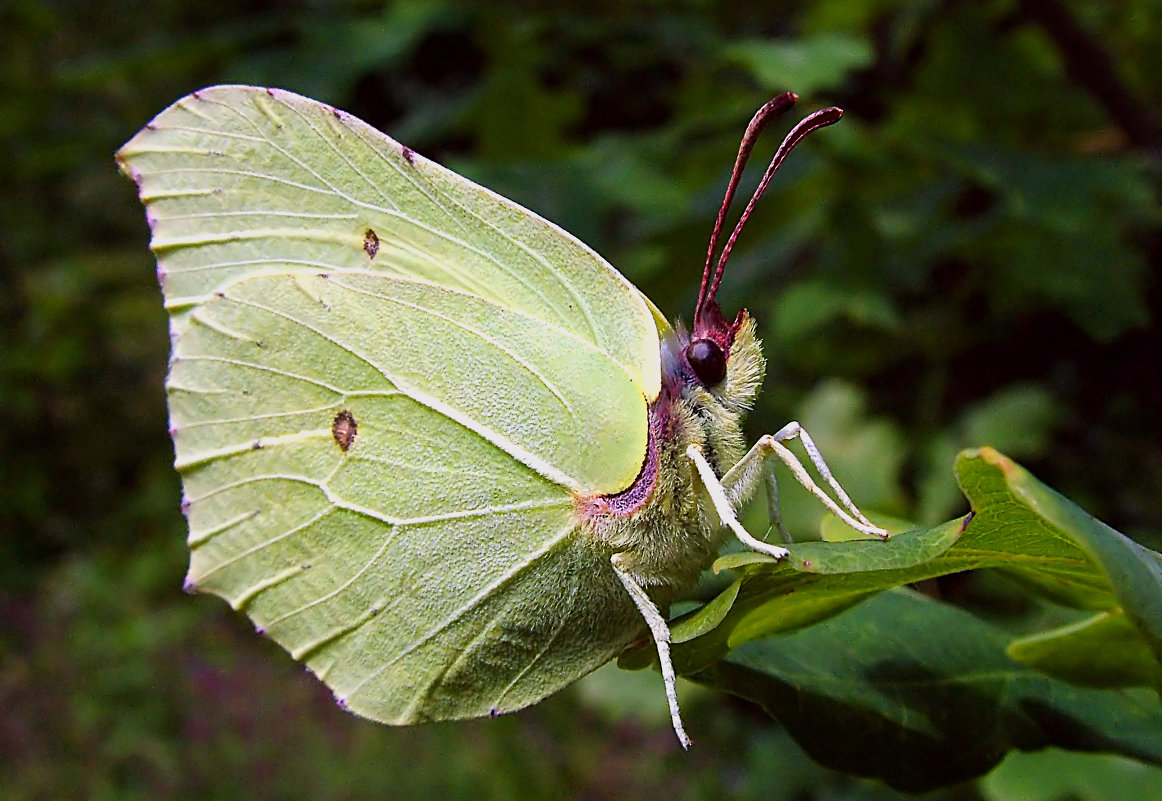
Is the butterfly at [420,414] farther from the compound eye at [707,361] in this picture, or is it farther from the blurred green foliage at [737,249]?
the blurred green foliage at [737,249]

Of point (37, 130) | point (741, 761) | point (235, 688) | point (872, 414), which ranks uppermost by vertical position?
point (37, 130)

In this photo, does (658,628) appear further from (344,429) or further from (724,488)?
(344,429)

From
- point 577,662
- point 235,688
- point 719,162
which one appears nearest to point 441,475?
point 577,662

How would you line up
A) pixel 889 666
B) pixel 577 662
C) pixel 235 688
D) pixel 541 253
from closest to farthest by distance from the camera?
pixel 889 666
pixel 577 662
pixel 541 253
pixel 235 688

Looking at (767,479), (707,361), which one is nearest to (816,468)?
(767,479)

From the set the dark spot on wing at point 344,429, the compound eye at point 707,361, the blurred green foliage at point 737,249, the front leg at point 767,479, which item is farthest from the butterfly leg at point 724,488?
the blurred green foliage at point 737,249

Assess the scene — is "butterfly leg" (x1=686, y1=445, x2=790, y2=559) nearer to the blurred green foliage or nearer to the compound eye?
the compound eye

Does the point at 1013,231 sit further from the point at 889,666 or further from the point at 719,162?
the point at 889,666
